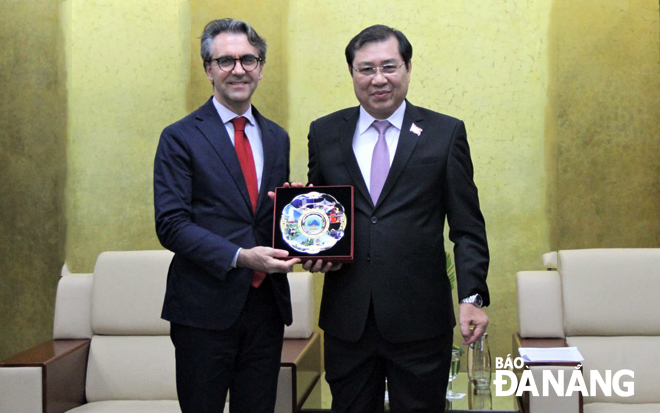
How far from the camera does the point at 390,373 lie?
202 centimetres

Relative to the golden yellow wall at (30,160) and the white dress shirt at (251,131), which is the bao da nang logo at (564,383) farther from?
the golden yellow wall at (30,160)

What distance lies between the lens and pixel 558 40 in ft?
13.6

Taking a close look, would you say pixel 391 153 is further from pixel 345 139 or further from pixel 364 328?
pixel 364 328

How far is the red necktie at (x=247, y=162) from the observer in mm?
2195

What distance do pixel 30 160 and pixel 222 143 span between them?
2.66 meters

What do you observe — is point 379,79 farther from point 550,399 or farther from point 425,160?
point 550,399

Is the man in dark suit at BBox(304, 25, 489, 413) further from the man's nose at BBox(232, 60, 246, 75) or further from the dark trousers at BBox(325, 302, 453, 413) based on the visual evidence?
the man's nose at BBox(232, 60, 246, 75)

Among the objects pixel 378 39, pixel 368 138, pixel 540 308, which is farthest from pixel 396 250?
pixel 540 308

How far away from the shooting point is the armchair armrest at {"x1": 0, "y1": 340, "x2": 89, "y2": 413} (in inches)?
116

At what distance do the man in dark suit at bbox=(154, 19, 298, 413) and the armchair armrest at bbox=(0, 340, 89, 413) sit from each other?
1.07 metres

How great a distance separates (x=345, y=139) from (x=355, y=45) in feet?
0.87

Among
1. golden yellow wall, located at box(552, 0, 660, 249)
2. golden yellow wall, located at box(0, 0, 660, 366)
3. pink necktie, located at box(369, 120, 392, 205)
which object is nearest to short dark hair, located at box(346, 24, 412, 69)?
pink necktie, located at box(369, 120, 392, 205)

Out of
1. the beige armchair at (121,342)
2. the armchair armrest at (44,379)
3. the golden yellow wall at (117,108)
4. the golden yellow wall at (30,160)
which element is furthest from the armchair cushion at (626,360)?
the golden yellow wall at (30,160)

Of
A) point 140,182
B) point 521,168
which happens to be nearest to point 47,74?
point 140,182
